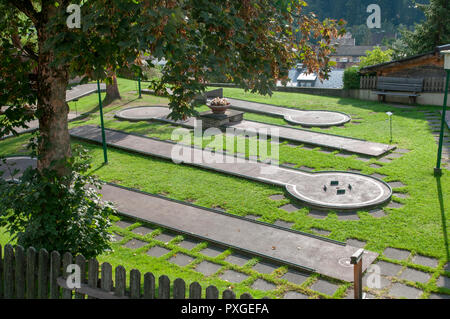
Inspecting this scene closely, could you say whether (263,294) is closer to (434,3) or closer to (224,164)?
(224,164)

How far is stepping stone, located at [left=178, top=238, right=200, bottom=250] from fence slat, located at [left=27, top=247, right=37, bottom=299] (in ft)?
12.2

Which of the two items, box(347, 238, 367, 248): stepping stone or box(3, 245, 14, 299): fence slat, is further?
box(347, 238, 367, 248): stepping stone

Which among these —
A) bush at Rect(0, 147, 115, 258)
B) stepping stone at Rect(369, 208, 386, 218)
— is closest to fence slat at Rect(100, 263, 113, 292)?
bush at Rect(0, 147, 115, 258)

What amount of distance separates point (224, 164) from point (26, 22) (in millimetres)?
7452

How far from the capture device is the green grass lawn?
910cm

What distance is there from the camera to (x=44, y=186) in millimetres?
7145

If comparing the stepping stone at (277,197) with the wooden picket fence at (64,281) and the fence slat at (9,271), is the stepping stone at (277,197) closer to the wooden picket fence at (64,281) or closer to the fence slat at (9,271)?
the wooden picket fence at (64,281)

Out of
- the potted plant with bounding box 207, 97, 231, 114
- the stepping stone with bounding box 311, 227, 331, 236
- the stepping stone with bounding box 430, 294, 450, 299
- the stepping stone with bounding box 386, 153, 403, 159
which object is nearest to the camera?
Answer: the stepping stone with bounding box 430, 294, 450, 299

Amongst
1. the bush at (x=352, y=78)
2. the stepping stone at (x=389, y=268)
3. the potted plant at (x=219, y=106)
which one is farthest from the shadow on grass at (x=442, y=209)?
the bush at (x=352, y=78)

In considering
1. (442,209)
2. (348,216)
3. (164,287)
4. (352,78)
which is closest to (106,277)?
(164,287)

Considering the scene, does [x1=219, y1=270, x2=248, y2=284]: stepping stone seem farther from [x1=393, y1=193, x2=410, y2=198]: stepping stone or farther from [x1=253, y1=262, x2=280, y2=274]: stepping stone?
[x1=393, y1=193, x2=410, y2=198]: stepping stone

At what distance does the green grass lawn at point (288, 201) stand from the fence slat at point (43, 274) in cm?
228

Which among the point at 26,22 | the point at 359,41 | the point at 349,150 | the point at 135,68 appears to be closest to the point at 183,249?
the point at 135,68

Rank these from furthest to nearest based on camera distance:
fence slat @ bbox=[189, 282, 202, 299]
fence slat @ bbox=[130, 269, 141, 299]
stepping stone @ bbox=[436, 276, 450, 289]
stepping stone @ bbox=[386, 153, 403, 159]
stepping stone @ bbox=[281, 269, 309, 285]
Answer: stepping stone @ bbox=[386, 153, 403, 159]
stepping stone @ bbox=[281, 269, 309, 285]
stepping stone @ bbox=[436, 276, 450, 289]
fence slat @ bbox=[130, 269, 141, 299]
fence slat @ bbox=[189, 282, 202, 299]
